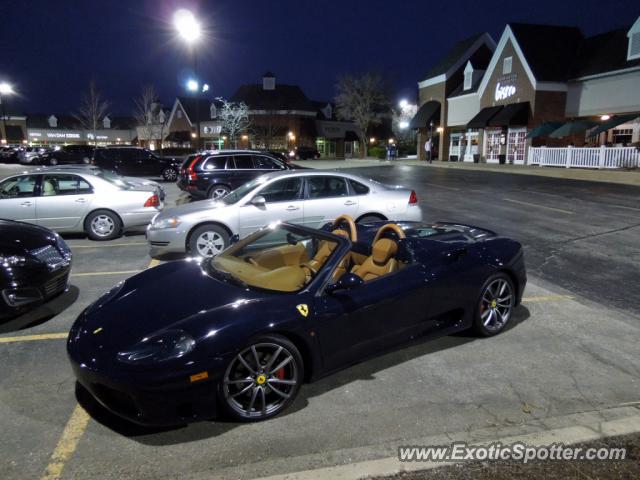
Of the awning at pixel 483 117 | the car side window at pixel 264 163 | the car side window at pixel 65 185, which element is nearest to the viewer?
the car side window at pixel 65 185

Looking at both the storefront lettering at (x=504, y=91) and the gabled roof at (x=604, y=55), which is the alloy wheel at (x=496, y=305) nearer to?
the gabled roof at (x=604, y=55)

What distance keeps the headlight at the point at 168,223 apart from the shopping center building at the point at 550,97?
25714mm

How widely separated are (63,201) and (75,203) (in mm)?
230

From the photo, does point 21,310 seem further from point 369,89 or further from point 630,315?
point 369,89

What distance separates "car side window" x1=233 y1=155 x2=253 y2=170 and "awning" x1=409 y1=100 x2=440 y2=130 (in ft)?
98.2

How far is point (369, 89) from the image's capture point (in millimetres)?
58469

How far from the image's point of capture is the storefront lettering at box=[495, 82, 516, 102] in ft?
110

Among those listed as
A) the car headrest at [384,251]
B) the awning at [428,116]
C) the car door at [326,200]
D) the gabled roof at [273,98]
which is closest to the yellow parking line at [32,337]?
the car headrest at [384,251]

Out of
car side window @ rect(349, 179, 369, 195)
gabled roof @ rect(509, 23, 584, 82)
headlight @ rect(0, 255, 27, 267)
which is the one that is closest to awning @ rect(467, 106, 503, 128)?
gabled roof @ rect(509, 23, 584, 82)

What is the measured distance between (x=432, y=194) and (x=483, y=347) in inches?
515

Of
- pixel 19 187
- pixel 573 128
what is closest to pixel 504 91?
pixel 573 128

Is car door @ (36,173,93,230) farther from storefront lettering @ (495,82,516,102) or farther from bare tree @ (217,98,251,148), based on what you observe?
bare tree @ (217,98,251,148)

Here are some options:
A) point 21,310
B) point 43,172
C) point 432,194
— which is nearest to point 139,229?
point 43,172

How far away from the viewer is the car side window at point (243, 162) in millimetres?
15415
